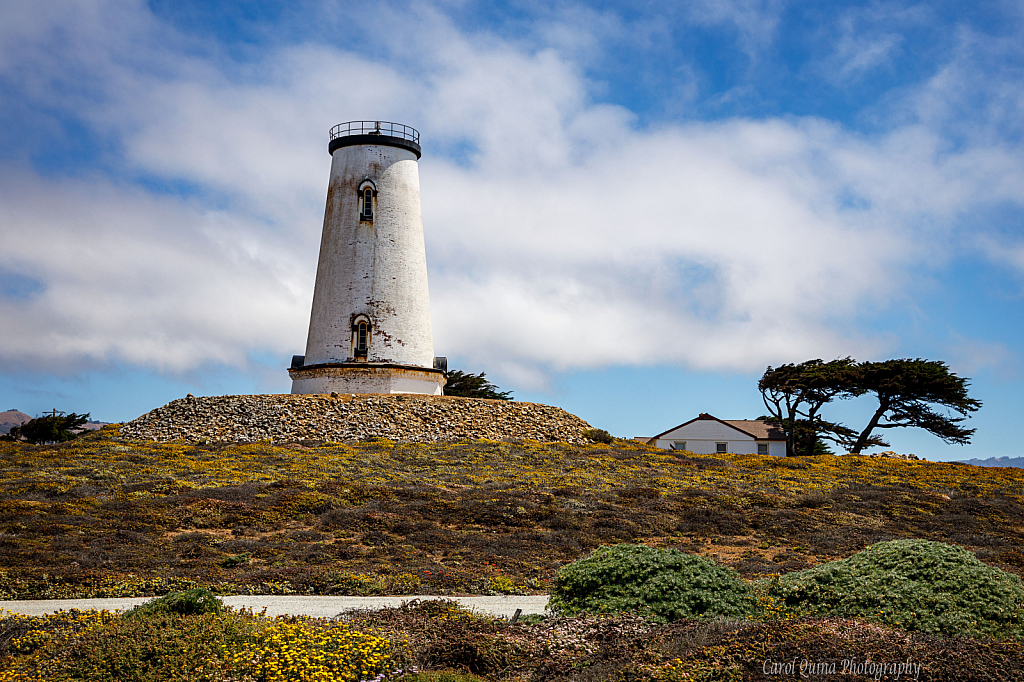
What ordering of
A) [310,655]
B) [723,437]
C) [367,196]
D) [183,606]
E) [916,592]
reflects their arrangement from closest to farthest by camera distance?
[310,655]
[916,592]
[183,606]
[367,196]
[723,437]

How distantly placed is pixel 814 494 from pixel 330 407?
59.0ft

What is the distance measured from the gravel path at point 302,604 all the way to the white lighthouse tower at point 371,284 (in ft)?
69.3

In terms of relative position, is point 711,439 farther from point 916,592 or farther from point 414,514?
point 916,592

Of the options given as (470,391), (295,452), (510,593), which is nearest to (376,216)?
(295,452)

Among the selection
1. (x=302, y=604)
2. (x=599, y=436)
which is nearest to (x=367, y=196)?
(x=599, y=436)

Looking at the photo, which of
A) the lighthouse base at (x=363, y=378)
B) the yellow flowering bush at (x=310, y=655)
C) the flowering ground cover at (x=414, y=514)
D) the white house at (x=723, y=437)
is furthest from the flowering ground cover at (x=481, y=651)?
the white house at (x=723, y=437)

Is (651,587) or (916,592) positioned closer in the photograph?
(916,592)

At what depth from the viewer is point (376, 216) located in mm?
33625

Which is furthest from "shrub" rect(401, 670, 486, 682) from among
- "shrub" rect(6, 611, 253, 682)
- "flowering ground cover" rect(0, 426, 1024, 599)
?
"flowering ground cover" rect(0, 426, 1024, 599)

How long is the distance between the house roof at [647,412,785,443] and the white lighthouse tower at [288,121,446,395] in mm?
25610

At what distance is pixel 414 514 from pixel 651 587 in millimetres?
9672

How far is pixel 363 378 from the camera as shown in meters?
32.6

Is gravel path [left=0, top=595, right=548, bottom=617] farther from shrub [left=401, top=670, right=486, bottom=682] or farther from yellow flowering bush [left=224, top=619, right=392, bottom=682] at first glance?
shrub [left=401, top=670, right=486, bottom=682]

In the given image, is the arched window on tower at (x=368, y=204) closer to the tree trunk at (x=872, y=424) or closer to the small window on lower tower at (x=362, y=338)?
the small window on lower tower at (x=362, y=338)
